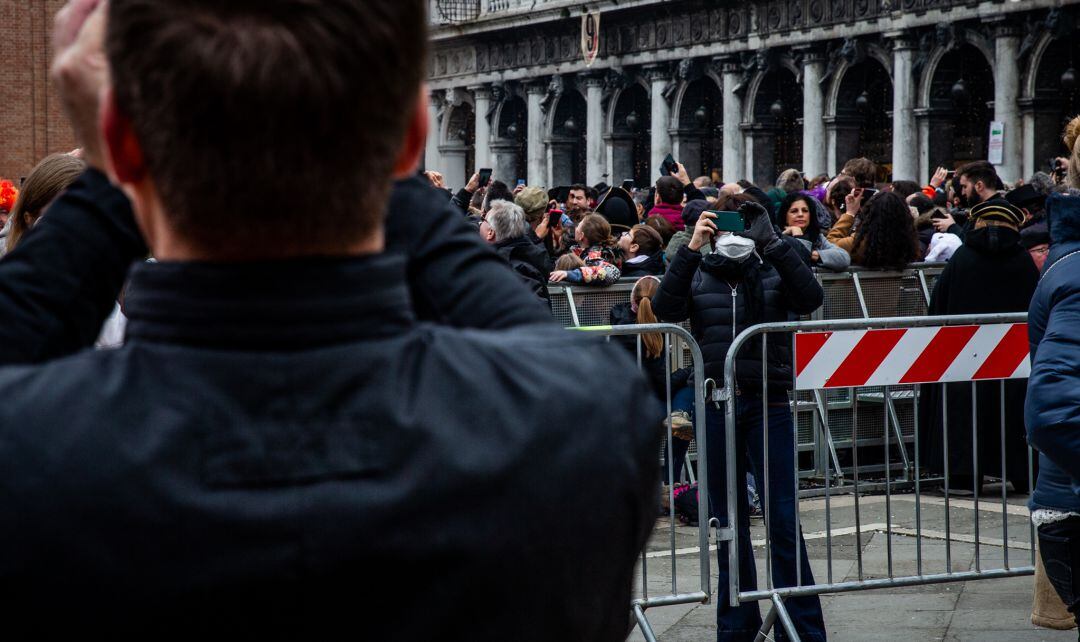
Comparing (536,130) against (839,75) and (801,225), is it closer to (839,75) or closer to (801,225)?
(839,75)

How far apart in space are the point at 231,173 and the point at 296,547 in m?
0.33

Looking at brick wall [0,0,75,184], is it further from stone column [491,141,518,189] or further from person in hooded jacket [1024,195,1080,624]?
person in hooded jacket [1024,195,1080,624]

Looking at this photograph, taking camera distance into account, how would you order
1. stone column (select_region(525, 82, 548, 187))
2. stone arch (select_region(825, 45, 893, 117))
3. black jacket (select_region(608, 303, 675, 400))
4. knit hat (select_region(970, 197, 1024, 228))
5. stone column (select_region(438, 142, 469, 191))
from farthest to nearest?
1. stone column (select_region(438, 142, 469, 191))
2. stone column (select_region(525, 82, 548, 187))
3. stone arch (select_region(825, 45, 893, 117))
4. knit hat (select_region(970, 197, 1024, 228))
5. black jacket (select_region(608, 303, 675, 400))

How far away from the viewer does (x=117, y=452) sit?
1.32 meters

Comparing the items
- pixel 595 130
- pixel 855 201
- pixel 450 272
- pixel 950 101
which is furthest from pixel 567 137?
pixel 450 272

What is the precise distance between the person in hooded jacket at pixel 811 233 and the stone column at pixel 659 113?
2873 cm

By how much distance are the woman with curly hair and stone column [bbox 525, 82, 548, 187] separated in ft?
113

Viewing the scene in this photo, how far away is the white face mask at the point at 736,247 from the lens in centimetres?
655

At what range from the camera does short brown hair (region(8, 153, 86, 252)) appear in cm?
457

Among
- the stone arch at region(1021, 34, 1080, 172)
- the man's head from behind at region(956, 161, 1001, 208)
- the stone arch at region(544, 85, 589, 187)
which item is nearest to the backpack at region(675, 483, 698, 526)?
the man's head from behind at region(956, 161, 1001, 208)

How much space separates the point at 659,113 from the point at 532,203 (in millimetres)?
28886

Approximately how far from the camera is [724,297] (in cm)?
670

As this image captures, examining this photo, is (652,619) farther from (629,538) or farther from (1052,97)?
(1052,97)

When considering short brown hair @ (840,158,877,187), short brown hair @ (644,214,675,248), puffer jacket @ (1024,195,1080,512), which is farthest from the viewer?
short brown hair @ (840,158,877,187)
